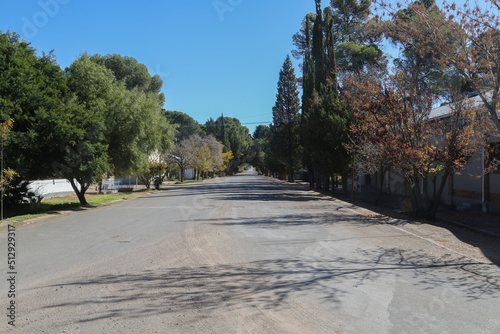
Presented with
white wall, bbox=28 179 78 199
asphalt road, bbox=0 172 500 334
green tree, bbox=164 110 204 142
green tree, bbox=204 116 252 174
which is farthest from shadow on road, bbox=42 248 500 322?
green tree, bbox=164 110 204 142

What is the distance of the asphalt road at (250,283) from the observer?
441cm

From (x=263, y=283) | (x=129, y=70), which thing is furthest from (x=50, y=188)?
(x=129, y=70)

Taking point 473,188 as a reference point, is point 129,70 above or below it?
above

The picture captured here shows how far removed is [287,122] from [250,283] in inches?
1807

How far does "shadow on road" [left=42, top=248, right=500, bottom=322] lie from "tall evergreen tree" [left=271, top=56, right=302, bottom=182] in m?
41.2

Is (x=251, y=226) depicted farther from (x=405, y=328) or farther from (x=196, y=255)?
(x=405, y=328)

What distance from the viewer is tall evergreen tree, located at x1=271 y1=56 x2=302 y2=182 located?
164 feet

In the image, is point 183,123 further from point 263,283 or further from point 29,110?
point 263,283

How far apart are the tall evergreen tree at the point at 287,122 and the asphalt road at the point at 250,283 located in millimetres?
39062

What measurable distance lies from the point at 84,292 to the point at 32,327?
1201 mm

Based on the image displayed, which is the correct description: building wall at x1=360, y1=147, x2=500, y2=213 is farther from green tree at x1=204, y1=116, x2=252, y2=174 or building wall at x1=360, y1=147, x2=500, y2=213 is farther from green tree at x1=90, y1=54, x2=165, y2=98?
green tree at x1=204, y1=116, x2=252, y2=174

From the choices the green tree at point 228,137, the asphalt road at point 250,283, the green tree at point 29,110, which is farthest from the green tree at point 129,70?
the green tree at point 228,137

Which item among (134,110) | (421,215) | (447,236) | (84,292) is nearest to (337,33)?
(134,110)

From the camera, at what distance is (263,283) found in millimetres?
5867
